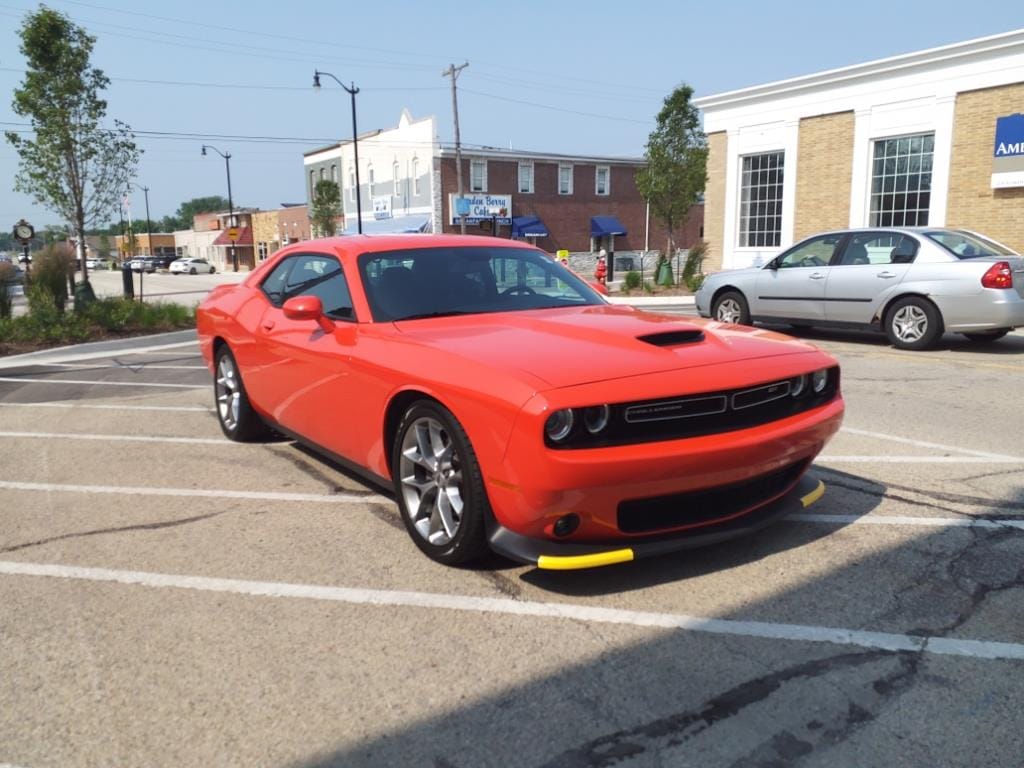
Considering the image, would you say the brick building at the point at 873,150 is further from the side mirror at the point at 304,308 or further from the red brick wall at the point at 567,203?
the red brick wall at the point at 567,203

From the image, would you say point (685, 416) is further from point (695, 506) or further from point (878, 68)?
point (878, 68)

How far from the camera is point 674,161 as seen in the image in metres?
27.4

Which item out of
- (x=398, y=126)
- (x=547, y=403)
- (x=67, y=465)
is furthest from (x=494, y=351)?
(x=398, y=126)

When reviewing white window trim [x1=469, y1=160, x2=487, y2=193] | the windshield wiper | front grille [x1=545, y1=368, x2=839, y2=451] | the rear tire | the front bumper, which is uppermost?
white window trim [x1=469, y1=160, x2=487, y2=193]

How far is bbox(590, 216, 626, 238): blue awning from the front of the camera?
49.1 m

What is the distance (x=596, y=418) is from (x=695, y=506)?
24.6 inches

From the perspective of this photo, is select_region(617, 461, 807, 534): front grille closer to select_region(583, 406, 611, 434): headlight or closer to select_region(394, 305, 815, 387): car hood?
select_region(583, 406, 611, 434): headlight

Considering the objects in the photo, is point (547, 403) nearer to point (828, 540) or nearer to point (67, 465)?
point (828, 540)

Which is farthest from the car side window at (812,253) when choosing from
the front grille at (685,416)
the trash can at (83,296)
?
the trash can at (83,296)

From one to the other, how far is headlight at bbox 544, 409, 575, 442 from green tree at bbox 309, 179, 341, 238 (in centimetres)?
5186

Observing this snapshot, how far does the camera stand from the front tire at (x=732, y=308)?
1241 cm

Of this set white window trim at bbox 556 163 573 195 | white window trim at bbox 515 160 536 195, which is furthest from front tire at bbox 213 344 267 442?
white window trim at bbox 556 163 573 195

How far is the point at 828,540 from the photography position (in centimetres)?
392

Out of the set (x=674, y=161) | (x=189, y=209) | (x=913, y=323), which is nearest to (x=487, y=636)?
(x=913, y=323)
